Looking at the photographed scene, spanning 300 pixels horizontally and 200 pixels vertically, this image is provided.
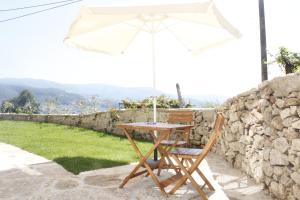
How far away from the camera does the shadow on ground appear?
5.23m

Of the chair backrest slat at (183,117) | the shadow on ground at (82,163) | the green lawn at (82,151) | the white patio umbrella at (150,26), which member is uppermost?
the white patio umbrella at (150,26)

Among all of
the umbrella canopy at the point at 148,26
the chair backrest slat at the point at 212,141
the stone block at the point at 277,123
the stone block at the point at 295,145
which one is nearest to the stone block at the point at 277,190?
the stone block at the point at 295,145

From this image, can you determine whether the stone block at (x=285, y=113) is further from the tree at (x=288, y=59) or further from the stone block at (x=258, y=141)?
the tree at (x=288, y=59)

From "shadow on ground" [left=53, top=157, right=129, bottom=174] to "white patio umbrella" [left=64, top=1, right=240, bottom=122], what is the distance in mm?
1254

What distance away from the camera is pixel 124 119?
33.6ft

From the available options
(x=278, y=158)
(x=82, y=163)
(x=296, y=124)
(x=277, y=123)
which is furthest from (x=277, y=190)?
(x=82, y=163)

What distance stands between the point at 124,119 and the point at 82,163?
469 centimetres

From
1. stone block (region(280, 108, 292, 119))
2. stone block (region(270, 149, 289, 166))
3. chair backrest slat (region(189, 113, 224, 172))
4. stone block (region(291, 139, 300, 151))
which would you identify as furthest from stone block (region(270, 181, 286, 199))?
chair backrest slat (region(189, 113, 224, 172))

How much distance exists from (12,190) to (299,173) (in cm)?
339

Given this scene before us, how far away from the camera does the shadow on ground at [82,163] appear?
5230 mm

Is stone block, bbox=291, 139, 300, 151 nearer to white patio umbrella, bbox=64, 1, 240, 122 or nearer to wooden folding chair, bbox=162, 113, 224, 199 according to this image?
wooden folding chair, bbox=162, 113, 224, 199

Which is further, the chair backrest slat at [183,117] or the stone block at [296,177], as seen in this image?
the chair backrest slat at [183,117]

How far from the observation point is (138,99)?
11.3 meters

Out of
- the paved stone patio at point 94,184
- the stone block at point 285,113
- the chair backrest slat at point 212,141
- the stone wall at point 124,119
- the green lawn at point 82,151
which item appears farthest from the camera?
the stone wall at point 124,119
